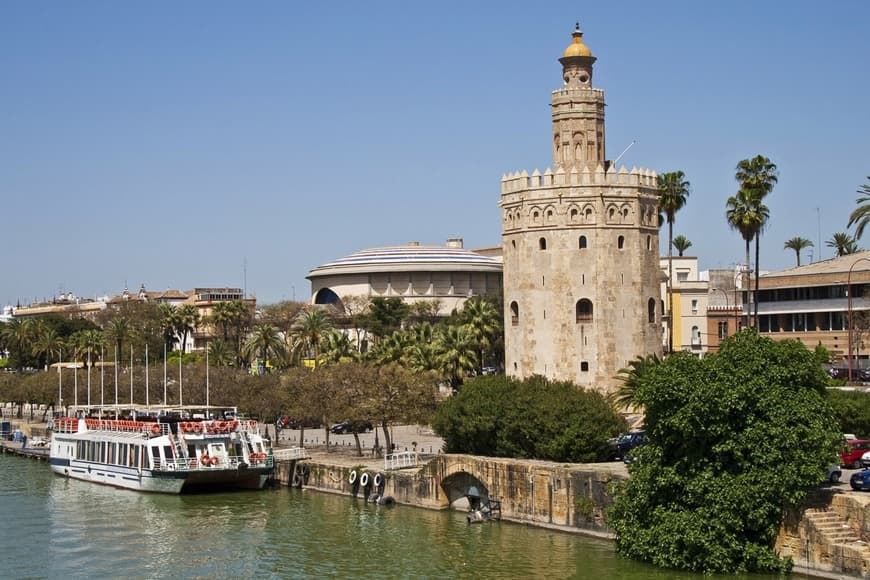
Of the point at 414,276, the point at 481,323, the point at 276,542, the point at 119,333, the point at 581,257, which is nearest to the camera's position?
the point at 276,542

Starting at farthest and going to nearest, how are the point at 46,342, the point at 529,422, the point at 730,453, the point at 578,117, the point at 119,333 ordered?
the point at 46,342
the point at 119,333
the point at 578,117
the point at 529,422
the point at 730,453

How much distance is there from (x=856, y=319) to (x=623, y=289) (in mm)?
19416

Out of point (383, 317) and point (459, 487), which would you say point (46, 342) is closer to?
point (383, 317)

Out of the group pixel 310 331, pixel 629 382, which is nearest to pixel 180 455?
pixel 629 382

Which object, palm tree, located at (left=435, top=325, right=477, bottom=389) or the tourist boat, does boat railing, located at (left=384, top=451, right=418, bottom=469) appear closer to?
the tourist boat

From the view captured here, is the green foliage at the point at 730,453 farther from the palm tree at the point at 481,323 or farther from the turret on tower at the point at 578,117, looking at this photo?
the palm tree at the point at 481,323

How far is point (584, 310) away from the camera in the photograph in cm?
5628

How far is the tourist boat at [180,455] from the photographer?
48438 mm

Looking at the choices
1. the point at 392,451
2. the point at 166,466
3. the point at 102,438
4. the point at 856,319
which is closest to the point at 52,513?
the point at 166,466

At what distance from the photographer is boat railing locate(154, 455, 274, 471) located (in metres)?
48.2

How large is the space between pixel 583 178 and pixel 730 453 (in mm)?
26435

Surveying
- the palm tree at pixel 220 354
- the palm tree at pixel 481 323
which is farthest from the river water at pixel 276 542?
the palm tree at pixel 220 354

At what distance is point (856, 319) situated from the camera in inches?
2704

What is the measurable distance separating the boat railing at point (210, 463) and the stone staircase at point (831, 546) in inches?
951
